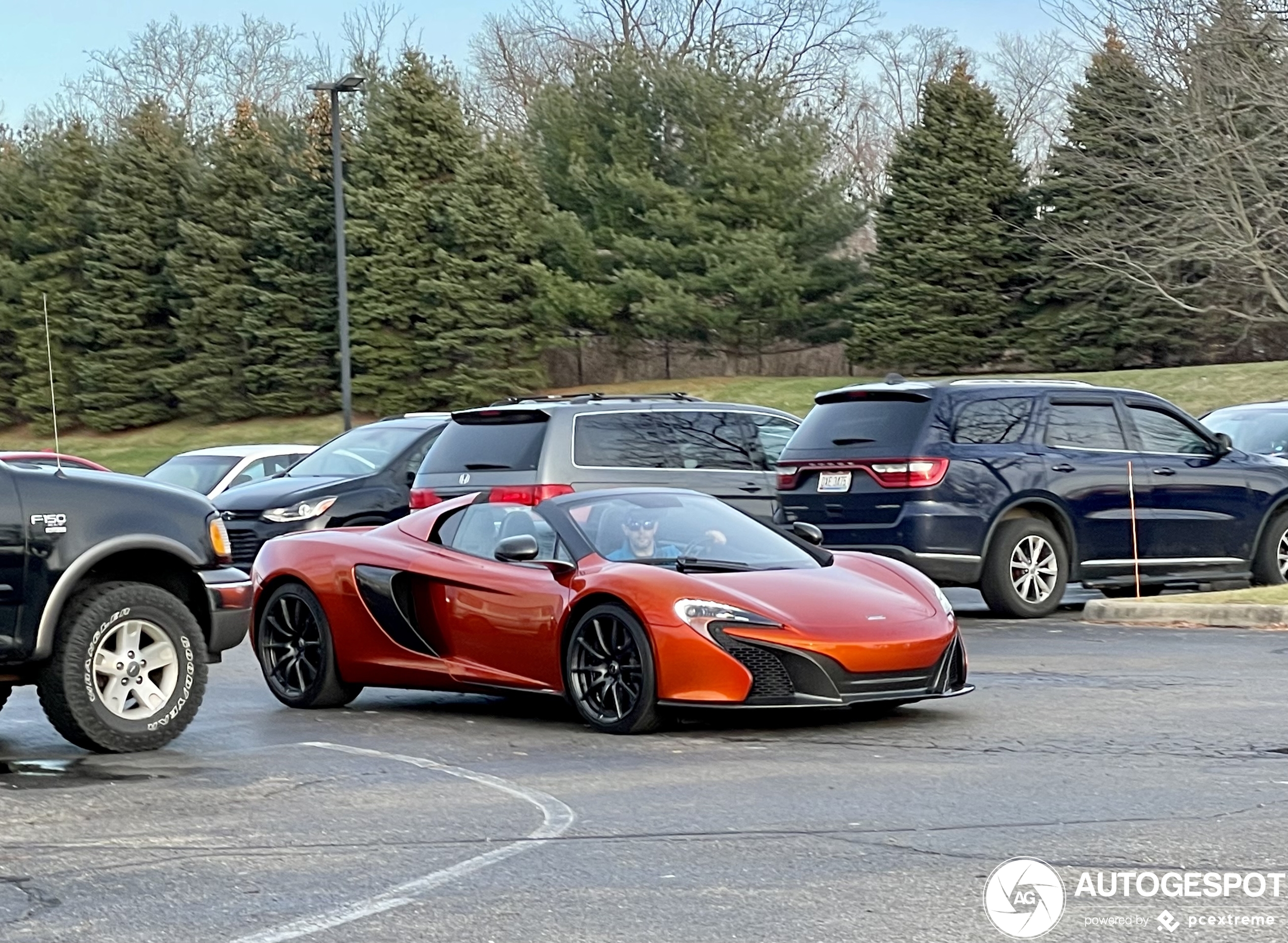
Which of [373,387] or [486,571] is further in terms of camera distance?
[373,387]

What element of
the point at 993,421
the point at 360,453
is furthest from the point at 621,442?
the point at 360,453

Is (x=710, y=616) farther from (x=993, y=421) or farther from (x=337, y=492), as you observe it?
(x=337, y=492)

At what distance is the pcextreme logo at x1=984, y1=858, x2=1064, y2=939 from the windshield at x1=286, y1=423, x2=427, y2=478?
13.2m

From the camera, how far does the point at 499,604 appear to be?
32.9ft

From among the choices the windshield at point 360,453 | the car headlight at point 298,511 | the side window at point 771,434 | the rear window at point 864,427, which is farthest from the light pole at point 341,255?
the rear window at point 864,427

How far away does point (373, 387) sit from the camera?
167 ft

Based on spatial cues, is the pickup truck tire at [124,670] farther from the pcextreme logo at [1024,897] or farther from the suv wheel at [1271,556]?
the suv wheel at [1271,556]

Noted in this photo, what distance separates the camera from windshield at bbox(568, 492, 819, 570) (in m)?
9.89

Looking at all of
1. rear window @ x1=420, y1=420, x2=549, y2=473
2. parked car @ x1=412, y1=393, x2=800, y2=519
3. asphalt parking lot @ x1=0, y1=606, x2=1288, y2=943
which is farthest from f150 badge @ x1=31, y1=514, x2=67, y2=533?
rear window @ x1=420, y1=420, x2=549, y2=473

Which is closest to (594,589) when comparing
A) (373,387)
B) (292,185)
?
(373,387)

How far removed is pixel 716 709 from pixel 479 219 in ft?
139

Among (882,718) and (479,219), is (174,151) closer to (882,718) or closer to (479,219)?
(479,219)

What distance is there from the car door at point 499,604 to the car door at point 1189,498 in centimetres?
730

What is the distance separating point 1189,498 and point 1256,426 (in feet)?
14.1
